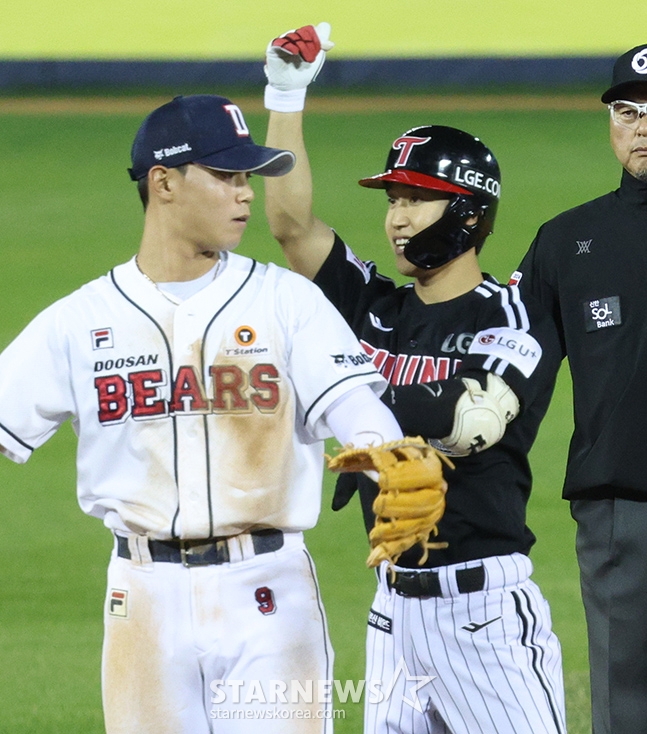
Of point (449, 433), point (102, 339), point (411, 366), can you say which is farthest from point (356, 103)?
point (102, 339)

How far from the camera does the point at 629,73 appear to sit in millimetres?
4617

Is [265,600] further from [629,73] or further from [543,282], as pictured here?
[629,73]

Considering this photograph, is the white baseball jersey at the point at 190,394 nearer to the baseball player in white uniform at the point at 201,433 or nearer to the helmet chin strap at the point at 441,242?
the baseball player in white uniform at the point at 201,433

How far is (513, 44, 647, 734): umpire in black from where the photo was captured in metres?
4.43

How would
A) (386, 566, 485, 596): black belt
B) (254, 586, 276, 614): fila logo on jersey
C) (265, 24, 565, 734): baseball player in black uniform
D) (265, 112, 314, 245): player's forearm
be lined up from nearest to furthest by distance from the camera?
(254, 586, 276, 614): fila logo on jersey < (265, 24, 565, 734): baseball player in black uniform < (386, 566, 485, 596): black belt < (265, 112, 314, 245): player's forearm

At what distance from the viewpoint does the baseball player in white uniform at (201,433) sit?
11.4 ft

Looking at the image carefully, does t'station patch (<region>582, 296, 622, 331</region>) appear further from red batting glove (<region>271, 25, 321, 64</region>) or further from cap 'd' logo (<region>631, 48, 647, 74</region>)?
red batting glove (<region>271, 25, 321, 64</region>)

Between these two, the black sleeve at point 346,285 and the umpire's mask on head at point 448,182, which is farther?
the black sleeve at point 346,285

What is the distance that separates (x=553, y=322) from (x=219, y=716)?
1.71 metres

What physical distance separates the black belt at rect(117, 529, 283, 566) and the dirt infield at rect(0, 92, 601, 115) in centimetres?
1644

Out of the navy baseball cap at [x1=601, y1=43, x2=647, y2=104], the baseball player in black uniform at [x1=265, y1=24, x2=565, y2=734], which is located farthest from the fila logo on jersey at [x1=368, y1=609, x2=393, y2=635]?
the navy baseball cap at [x1=601, y1=43, x2=647, y2=104]

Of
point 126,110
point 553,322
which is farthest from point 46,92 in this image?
point 553,322

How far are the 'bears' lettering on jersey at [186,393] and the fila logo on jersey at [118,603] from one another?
419 millimetres

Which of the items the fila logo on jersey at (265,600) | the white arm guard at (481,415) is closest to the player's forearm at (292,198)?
the white arm guard at (481,415)
